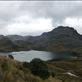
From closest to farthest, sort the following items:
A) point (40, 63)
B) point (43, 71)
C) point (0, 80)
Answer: point (0, 80), point (43, 71), point (40, 63)

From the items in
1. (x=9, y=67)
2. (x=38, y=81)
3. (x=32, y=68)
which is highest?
(x=9, y=67)

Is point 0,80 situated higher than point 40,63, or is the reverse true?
point 0,80

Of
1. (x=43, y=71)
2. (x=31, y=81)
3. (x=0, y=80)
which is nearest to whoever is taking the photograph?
(x=0, y=80)

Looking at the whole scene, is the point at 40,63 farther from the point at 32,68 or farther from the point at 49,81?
the point at 49,81

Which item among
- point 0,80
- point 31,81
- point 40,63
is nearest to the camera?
point 0,80

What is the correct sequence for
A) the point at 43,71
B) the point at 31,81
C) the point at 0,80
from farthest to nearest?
the point at 43,71 → the point at 31,81 → the point at 0,80

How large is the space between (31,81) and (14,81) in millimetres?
2170

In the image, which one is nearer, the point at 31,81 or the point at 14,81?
the point at 14,81

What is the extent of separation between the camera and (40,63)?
18.5 m

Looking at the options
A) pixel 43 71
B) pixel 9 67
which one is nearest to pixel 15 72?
pixel 9 67

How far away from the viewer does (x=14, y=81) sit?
1058cm

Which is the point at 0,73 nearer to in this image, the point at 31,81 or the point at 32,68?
the point at 31,81

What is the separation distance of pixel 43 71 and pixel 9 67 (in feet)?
15.9

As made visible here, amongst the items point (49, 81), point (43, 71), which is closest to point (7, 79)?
point (49, 81)
